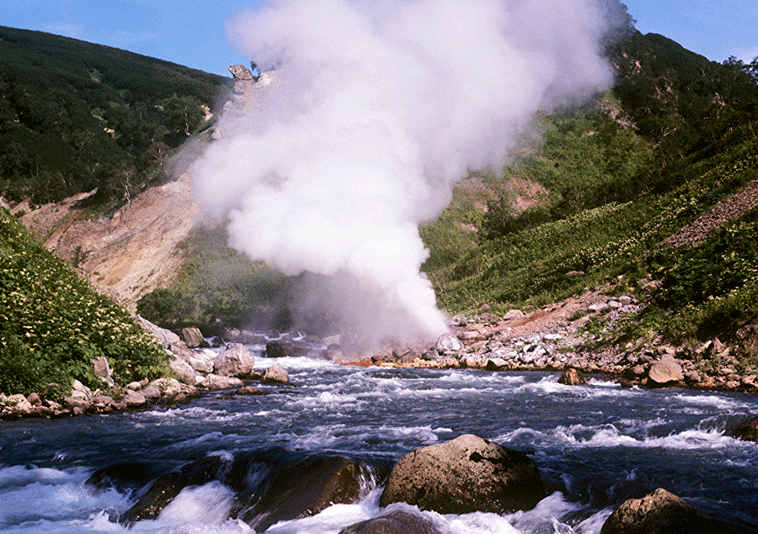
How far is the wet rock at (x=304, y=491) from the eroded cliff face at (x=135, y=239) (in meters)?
51.4

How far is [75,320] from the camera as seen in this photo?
1611 cm

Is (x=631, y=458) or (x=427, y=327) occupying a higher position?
(x=427, y=327)

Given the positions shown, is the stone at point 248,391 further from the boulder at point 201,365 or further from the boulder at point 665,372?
the boulder at point 665,372

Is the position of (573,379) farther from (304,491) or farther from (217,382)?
(304,491)

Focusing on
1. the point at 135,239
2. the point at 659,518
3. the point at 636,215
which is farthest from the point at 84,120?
the point at 659,518

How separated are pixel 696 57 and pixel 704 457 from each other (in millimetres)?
168203

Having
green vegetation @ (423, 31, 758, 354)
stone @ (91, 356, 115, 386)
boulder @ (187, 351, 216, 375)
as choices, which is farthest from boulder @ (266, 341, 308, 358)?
stone @ (91, 356, 115, 386)

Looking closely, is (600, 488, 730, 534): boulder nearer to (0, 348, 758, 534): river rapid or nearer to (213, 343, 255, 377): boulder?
(0, 348, 758, 534): river rapid

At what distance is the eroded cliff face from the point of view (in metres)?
60.1

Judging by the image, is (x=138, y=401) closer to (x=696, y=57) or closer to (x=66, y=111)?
(x=66, y=111)

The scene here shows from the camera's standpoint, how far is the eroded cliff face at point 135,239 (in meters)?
60.1

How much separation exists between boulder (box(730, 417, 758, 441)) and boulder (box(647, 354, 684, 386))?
19.9ft

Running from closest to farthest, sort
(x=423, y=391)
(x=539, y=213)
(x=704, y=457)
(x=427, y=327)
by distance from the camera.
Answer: (x=704, y=457) → (x=423, y=391) → (x=427, y=327) → (x=539, y=213)

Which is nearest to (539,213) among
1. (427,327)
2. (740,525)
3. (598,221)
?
(598,221)
